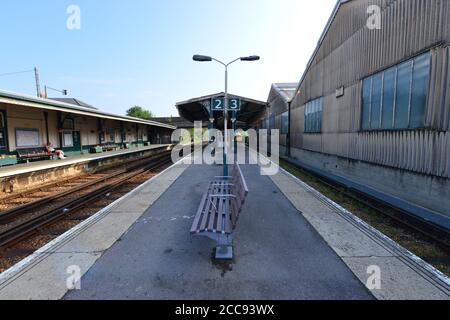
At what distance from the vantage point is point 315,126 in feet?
46.3

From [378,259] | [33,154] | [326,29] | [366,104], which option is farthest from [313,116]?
[33,154]

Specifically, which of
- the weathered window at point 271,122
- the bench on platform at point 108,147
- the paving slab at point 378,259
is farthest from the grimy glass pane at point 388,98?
the bench on platform at point 108,147

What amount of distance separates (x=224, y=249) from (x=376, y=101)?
8198 millimetres

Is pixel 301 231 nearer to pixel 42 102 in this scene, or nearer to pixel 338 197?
pixel 338 197

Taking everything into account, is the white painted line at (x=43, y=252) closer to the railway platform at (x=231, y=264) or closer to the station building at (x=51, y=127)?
the railway platform at (x=231, y=264)

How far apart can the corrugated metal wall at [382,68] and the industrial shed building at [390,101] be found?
0.03 m

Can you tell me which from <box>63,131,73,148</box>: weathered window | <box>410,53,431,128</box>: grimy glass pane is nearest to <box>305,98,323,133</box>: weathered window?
<box>410,53,431,128</box>: grimy glass pane

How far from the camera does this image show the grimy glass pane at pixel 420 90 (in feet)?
20.1

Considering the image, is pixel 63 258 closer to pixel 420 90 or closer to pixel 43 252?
pixel 43 252

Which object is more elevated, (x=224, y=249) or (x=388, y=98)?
(x=388, y=98)

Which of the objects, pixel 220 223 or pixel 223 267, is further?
pixel 220 223

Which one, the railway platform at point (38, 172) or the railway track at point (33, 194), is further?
the railway platform at point (38, 172)

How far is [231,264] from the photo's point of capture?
3318 mm
